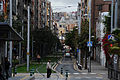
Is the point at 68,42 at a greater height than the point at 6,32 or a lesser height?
lesser

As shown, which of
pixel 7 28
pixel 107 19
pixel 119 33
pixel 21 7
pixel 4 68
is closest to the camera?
pixel 7 28

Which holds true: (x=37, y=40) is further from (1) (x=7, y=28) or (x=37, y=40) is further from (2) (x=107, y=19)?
(1) (x=7, y=28)

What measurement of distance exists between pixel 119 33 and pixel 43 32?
195ft

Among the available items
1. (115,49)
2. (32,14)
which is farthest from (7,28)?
(32,14)

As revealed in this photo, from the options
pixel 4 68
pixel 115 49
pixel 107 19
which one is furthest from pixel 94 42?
pixel 115 49

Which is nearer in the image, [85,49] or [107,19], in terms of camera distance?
[107,19]

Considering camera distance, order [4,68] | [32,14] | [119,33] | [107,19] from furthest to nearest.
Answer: [32,14] → [107,19] → [4,68] → [119,33]

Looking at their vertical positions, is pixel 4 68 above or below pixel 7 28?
below

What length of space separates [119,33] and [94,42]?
2924 centimetres

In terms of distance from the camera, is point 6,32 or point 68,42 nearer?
point 6,32

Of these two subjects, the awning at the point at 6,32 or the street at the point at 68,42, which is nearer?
the awning at the point at 6,32

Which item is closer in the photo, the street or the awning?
the awning

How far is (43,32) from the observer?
265 feet

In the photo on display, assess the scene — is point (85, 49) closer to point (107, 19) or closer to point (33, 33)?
point (107, 19)
